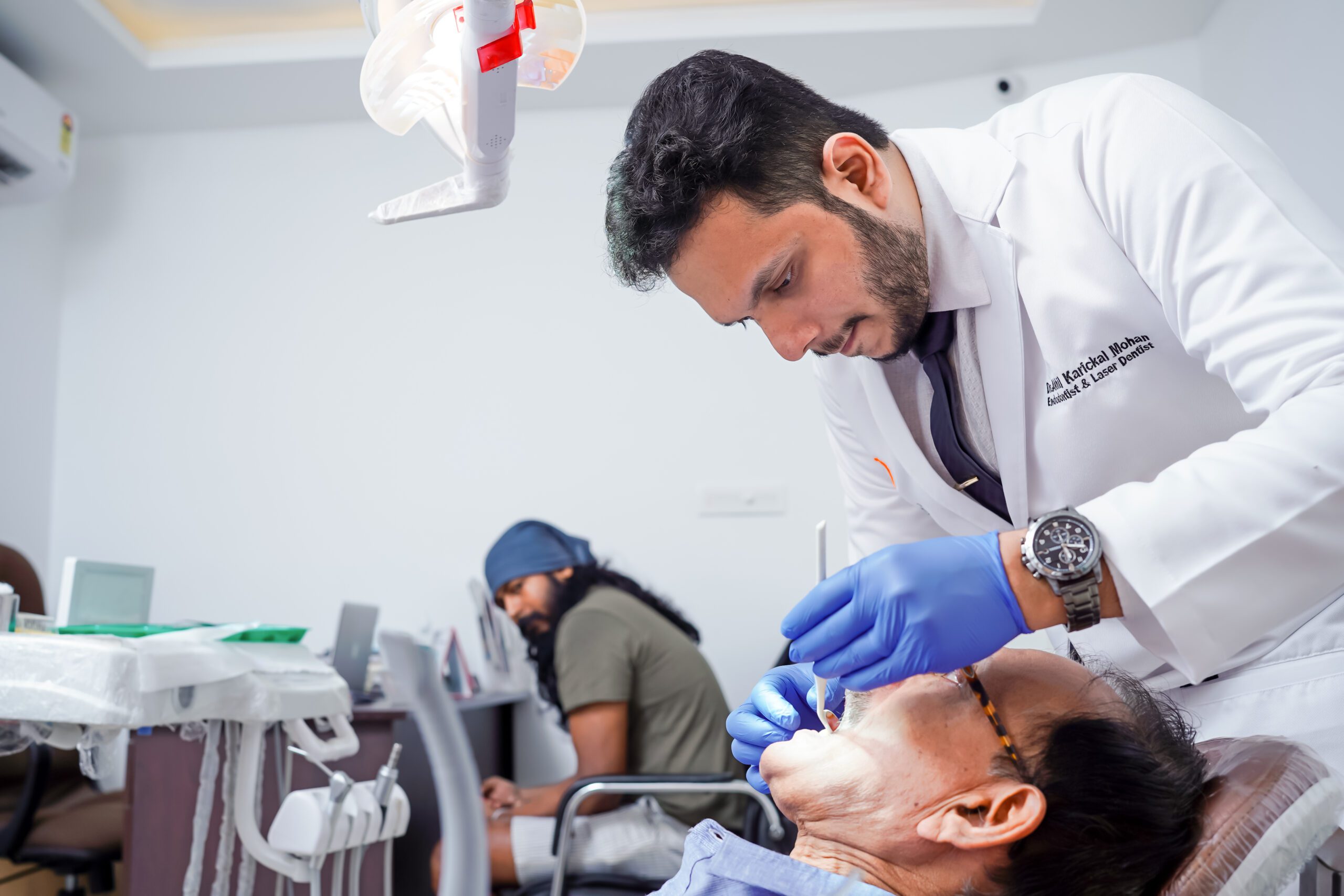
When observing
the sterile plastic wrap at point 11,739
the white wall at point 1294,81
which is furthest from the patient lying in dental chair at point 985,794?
the white wall at point 1294,81

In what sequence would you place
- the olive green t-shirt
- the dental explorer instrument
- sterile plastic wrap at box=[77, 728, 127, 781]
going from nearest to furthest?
the dental explorer instrument < sterile plastic wrap at box=[77, 728, 127, 781] < the olive green t-shirt

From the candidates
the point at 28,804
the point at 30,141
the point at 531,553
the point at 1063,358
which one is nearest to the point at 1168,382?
the point at 1063,358

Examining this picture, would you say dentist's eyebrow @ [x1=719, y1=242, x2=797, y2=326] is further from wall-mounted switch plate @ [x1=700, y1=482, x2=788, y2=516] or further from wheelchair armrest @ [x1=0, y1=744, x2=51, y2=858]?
wall-mounted switch plate @ [x1=700, y1=482, x2=788, y2=516]

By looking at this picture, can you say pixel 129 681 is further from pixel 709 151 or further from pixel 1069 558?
pixel 1069 558

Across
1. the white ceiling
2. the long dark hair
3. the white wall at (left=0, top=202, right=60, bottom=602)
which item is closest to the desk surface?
the long dark hair

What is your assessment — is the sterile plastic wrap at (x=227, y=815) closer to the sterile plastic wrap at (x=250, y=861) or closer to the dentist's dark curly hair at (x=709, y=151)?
the sterile plastic wrap at (x=250, y=861)

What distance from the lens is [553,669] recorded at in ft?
8.84

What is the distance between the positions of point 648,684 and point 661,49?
5.98 ft

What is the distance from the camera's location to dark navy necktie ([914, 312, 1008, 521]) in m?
1.16

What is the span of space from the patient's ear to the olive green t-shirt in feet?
4.65

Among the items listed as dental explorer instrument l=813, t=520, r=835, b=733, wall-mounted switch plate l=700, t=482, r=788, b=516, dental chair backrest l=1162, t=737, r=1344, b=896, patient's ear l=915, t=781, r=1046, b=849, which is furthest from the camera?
wall-mounted switch plate l=700, t=482, r=788, b=516

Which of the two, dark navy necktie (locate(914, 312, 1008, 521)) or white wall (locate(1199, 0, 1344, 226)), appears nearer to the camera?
dark navy necktie (locate(914, 312, 1008, 521))

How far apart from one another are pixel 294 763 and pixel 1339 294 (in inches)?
64.9

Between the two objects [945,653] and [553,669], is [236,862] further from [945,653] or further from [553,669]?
[945,653]
